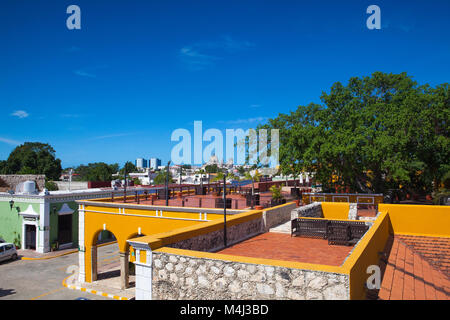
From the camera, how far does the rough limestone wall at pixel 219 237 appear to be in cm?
833

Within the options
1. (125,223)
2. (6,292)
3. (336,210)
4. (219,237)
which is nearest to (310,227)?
(219,237)

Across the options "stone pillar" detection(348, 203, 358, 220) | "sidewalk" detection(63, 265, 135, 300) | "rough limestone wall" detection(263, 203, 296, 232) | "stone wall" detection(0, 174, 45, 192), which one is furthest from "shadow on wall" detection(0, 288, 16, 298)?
"stone wall" detection(0, 174, 45, 192)

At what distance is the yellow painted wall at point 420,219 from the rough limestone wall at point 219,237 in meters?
6.89

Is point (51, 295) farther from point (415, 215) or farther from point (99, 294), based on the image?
point (415, 215)

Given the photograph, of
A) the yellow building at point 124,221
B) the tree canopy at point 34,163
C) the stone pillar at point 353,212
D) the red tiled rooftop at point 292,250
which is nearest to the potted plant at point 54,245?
the yellow building at point 124,221

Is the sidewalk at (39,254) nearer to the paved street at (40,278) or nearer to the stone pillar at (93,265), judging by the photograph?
the paved street at (40,278)

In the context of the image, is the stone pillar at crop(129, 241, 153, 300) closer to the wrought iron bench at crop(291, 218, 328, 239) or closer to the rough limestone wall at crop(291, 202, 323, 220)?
the wrought iron bench at crop(291, 218, 328, 239)

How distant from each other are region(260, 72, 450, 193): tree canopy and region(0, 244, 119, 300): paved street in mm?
16347

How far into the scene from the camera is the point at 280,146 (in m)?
24.8

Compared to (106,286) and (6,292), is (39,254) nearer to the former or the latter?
(6,292)

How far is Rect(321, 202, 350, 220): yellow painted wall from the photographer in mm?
17461

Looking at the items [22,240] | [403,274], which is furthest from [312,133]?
[22,240]
